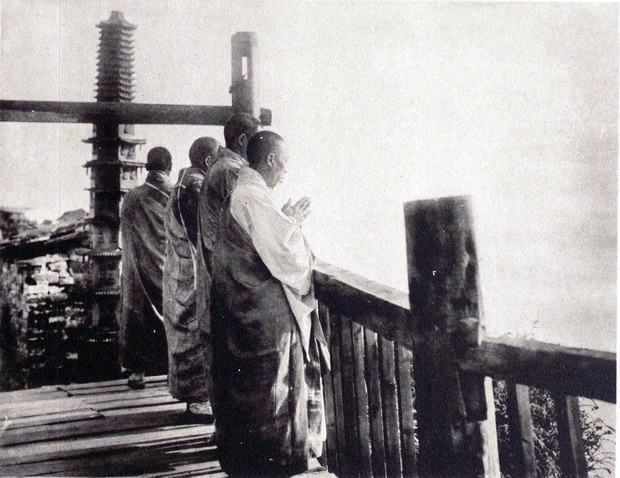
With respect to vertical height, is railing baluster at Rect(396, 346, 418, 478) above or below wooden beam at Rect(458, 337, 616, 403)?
below

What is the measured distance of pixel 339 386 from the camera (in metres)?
2.58

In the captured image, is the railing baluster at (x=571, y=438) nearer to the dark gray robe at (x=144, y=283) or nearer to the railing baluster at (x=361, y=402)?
the railing baluster at (x=361, y=402)

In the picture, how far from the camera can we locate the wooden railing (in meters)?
1.51

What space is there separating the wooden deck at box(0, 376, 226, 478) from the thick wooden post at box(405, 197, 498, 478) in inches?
43.1

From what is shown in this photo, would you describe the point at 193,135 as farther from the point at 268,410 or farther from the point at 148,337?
the point at 268,410

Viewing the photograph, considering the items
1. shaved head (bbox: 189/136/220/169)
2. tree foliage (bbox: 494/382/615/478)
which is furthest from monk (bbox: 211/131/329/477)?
tree foliage (bbox: 494/382/615/478)

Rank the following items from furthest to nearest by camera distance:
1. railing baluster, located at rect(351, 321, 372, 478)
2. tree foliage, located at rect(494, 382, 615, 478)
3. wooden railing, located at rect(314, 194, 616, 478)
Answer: tree foliage, located at rect(494, 382, 615, 478) → railing baluster, located at rect(351, 321, 372, 478) → wooden railing, located at rect(314, 194, 616, 478)

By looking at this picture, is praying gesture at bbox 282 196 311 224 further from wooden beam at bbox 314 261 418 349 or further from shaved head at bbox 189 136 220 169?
shaved head at bbox 189 136 220 169

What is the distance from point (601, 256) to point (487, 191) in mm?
3217

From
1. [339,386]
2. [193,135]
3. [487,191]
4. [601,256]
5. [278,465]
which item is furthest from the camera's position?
[487,191]

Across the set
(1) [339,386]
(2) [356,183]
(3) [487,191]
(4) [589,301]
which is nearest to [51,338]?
(2) [356,183]

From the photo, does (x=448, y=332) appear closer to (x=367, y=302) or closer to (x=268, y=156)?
(x=367, y=302)

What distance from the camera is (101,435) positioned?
290 cm

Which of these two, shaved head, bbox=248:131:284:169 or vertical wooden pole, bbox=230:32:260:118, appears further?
vertical wooden pole, bbox=230:32:260:118
